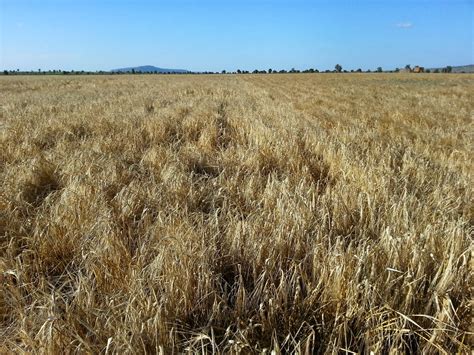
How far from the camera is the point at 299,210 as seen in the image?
244cm


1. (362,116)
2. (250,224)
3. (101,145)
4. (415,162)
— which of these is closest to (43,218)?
(250,224)

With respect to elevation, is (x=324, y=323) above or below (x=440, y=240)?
below

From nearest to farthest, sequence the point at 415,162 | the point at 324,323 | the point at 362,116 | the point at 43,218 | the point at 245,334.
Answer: the point at 245,334 < the point at 324,323 < the point at 43,218 < the point at 415,162 < the point at 362,116

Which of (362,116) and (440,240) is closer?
(440,240)

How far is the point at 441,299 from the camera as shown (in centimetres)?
165

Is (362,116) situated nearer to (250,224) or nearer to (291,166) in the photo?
(291,166)

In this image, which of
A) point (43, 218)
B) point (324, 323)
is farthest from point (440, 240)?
point (43, 218)

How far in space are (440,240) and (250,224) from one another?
104 centimetres

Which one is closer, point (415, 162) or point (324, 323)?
point (324, 323)

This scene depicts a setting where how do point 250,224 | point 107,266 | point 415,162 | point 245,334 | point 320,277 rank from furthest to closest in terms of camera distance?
point 415,162 < point 250,224 < point 107,266 < point 320,277 < point 245,334

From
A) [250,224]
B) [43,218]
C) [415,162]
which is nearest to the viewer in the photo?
[250,224]

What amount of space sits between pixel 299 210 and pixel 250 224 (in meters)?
0.35

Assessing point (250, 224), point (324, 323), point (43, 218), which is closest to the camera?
point (324, 323)

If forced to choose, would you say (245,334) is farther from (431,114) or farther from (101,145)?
(431,114)
